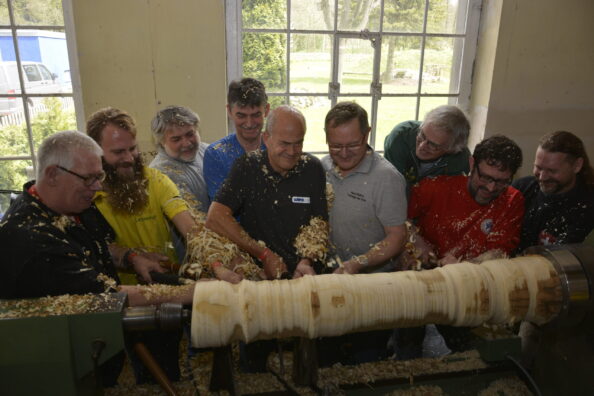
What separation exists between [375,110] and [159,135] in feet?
6.17

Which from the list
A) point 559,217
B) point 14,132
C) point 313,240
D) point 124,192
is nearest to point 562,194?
point 559,217

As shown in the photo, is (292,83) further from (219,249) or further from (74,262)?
(74,262)

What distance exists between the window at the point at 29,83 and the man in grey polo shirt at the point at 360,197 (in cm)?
213

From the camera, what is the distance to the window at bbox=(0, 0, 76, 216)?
9.18 ft

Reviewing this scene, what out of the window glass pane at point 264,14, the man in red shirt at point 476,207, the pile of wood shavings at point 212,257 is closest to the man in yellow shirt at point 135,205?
the pile of wood shavings at point 212,257

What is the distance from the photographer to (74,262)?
1280 millimetres

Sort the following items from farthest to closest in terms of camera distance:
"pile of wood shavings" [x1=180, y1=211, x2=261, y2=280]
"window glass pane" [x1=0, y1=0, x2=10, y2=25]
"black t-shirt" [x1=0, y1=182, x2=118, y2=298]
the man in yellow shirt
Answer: "window glass pane" [x1=0, y1=0, x2=10, y2=25] < the man in yellow shirt < "pile of wood shavings" [x1=180, y1=211, x2=261, y2=280] < "black t-shirt" [x1=0, y1=182, x2=118, y2=298]

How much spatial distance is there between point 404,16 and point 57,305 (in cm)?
309

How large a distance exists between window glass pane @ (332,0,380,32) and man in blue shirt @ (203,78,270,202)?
1.29 m

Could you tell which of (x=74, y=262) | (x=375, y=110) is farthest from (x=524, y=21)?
(x=74, y=262)

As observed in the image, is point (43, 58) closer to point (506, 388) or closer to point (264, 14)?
point (264, 14)

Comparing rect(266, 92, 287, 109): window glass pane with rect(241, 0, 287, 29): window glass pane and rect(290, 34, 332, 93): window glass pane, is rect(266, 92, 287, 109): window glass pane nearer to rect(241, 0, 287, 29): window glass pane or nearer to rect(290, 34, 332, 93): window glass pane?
rect(290, 34, 332, 93): window glass pane

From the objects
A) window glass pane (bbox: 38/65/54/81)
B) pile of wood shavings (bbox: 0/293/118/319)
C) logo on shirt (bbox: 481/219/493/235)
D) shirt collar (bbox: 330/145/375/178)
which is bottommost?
logo on shirt (bbox: 481/219/493/235)

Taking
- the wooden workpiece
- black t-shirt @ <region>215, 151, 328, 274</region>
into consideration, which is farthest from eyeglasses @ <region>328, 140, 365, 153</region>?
the wooden workpiece
